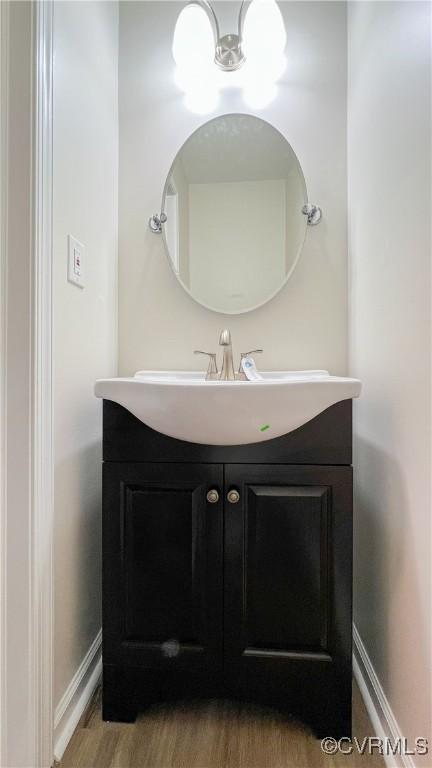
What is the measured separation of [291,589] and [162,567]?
0.31 meters

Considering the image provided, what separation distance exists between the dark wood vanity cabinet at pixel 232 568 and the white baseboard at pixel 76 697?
0.12 meters

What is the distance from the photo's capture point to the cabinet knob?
0.94 metres

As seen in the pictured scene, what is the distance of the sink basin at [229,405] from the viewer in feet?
2.69

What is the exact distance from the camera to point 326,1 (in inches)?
54.0

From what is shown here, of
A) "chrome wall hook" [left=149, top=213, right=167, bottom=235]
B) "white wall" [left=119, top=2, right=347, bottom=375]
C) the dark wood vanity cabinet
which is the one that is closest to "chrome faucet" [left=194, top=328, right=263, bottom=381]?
"white wall" [left=119, top=2, right=347, bottom=375]

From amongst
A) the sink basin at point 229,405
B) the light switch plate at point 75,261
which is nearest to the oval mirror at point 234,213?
the light switch plate at point 75,261

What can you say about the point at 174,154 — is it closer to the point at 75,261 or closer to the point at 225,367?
the point at 75,261

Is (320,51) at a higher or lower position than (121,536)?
higher

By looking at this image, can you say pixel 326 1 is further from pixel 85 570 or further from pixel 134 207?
pixel 85 570

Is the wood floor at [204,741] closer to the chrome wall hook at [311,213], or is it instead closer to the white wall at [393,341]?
the white wall at [393,341]

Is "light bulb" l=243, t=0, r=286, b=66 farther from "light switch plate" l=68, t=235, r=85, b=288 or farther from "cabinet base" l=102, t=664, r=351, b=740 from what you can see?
"cabinet base" l=102, t=664, r=351, b=740

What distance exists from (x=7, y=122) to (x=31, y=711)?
4.10ft

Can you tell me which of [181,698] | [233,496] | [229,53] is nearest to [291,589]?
[233,496]

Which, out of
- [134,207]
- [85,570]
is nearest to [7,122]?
[134,207]
